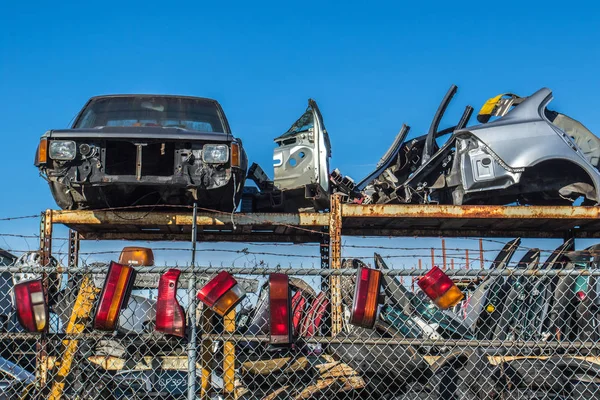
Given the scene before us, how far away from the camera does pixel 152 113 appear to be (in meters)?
8.67

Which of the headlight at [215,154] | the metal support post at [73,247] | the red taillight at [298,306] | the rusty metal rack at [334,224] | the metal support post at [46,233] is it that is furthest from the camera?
the metal support post at [73,247]

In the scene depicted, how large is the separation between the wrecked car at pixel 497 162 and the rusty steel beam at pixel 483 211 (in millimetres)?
275

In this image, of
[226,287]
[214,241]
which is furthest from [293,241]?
[226,287]

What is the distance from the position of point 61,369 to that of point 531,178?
21.2ft

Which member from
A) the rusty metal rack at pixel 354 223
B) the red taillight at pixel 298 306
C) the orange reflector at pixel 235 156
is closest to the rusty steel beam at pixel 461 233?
the rusty metal rack at pixel 354 223

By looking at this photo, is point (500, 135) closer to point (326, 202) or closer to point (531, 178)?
point (531, 178)

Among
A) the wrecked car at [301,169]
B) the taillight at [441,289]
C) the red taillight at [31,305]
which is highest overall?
the wrecked car at [301,169]

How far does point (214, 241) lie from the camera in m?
10.1

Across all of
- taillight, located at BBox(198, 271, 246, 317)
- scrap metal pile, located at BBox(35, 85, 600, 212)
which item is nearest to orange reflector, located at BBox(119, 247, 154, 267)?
scrap metal pile, located at BBox(35, 85, 600, 212)

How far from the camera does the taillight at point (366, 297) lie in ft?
12.7

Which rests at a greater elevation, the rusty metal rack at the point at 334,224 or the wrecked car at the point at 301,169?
the wrecked car at the point at 301,169

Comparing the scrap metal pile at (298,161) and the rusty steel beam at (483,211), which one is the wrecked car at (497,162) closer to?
the scrap metal pile at (298,161)

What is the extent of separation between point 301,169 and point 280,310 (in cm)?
527

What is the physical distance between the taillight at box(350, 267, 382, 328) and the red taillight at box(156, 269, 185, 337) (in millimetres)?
956
